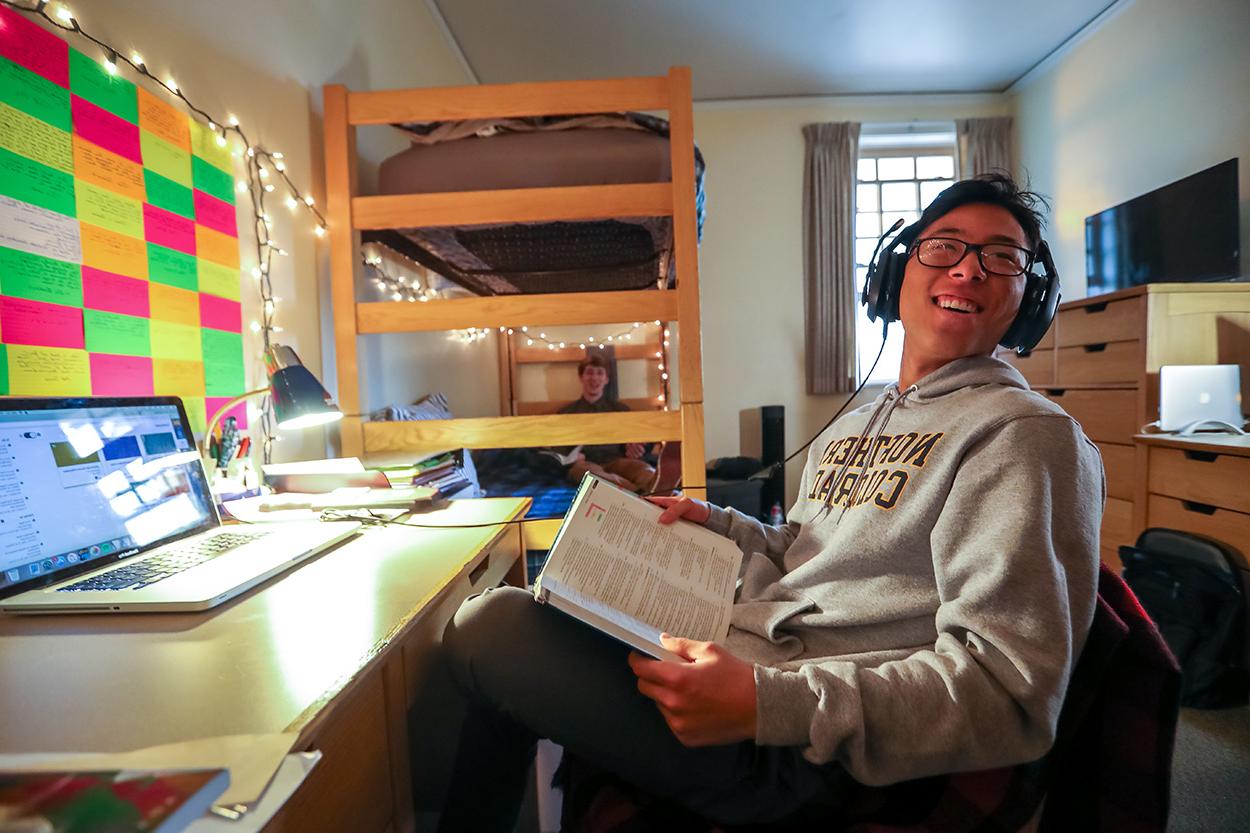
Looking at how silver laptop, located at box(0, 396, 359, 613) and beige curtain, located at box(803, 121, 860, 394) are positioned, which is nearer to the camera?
silver laptop, located at box(0, 396, 359, 613)

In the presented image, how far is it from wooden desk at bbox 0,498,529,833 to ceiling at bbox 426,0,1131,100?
2901mm

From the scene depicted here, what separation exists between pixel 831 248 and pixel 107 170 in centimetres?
362

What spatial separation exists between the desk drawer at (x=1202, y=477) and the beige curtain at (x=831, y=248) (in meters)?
1.92

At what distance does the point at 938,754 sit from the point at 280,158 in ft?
5.38

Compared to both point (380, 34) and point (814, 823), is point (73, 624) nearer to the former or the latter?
point (814, 823)

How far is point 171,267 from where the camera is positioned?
41.5 inches

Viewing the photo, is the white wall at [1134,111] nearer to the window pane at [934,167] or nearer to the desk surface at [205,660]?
the window pane at [934,167]

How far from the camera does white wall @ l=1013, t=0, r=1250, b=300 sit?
2482 mm

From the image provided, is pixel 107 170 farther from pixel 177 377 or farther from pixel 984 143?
pixel 984 143

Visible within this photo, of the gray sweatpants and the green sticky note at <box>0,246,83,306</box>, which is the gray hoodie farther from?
the green sticky note at <box>0,246,83,306</box>

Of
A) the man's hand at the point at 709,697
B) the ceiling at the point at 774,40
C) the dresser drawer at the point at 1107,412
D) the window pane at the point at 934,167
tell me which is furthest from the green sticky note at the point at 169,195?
the window pane at the point at 934,167

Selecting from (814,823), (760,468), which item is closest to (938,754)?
(814,823)

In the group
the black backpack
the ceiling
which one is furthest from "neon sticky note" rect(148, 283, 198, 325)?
the black backpack

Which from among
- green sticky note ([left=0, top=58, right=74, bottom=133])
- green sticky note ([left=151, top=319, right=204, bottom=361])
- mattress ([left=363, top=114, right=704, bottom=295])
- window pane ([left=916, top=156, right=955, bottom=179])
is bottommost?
green sticky note ([left=151, top=319, right=204, bottom=361])
